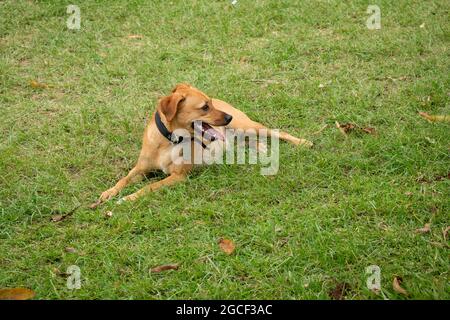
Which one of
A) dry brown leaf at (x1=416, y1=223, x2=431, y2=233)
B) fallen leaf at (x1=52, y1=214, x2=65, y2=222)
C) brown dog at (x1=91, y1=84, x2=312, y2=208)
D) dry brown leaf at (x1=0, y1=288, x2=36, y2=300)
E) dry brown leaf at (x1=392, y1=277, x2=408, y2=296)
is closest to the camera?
dry brown leaf at (x1=392, y1=277, x2=408, y2=296)

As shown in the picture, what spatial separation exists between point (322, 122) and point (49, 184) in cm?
274

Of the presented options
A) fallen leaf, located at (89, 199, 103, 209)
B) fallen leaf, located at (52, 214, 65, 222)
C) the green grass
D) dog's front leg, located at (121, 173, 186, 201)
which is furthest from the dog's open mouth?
fallen leaf, located at (52, 214, 65, 222)

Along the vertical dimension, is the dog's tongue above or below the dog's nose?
below

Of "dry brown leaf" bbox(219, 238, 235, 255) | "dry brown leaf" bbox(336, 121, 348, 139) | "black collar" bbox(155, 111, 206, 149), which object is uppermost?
"black collar" bbox(155, 111, 206, 149)

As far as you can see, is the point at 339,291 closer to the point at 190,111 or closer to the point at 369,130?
the point at 190,111

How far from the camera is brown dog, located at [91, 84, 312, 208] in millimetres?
4758

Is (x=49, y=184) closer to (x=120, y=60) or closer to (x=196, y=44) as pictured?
(x=120, y=60)

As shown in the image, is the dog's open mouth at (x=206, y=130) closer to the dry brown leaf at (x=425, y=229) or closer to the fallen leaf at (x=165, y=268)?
Answer: the fallen leaf at (x=165, y=268)

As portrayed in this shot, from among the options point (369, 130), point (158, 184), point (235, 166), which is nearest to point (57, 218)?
point (158, 184)

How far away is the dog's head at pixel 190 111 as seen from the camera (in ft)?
15.6

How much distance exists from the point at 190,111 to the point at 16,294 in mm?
2101

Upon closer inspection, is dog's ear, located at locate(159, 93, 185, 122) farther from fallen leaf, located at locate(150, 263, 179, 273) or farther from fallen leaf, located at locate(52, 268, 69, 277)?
fallen leaf, located at locate(52, 268, 69, 277)

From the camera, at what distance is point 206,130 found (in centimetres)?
502

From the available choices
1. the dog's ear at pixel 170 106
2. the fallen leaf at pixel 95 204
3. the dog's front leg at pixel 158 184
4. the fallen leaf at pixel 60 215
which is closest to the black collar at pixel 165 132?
the dog's ear at pixel 170 106
